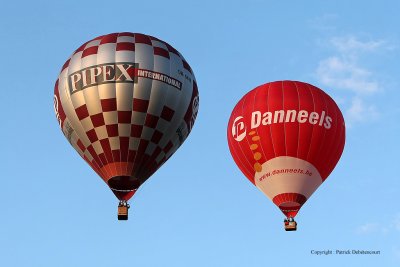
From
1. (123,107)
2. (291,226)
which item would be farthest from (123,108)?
(291,226)

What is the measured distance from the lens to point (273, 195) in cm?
3319

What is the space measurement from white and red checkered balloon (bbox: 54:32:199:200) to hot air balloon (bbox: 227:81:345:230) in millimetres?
2294

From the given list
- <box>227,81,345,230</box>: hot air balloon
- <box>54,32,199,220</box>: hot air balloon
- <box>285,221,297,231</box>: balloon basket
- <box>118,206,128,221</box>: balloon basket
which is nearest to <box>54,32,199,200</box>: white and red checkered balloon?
<box>54,32,199,220</box>: hot air balloon

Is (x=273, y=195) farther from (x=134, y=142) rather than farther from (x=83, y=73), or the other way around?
(x=83, y=73)

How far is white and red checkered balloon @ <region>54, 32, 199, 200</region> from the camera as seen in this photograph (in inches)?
1253

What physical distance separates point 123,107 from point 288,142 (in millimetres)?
5308

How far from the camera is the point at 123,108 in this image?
31.8 meters

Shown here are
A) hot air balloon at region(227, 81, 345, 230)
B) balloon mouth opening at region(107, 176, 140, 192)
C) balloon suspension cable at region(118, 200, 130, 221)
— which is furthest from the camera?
hot air balloon at region(227, 81, 345, 230)

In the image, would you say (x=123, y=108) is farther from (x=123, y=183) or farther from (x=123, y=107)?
(x=123, y=183)

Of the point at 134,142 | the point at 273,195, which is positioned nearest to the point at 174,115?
the point at 134,142

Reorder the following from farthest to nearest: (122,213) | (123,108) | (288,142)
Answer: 1. (288,142)
2. (122,213)
3. (123,108)

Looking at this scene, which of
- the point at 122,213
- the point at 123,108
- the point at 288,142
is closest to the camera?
the point at 123,108

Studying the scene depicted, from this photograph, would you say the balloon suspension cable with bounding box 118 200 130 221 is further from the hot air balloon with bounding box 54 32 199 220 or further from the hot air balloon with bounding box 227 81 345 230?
the hot air balloon with bounding box 227 81 345 230

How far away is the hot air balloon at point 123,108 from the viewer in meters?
31.8
